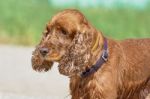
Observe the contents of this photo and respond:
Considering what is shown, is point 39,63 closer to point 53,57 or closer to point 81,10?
point 53,57

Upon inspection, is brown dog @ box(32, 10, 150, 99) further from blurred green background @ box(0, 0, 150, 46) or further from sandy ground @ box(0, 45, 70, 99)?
blurred green background @ box(0, 0, 150, 46)

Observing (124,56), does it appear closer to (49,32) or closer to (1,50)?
(49,32)

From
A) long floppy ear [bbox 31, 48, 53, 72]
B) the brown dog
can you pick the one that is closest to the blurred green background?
the brown dog

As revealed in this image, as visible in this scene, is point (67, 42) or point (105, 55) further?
point (105, 55)

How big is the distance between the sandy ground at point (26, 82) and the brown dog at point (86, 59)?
2671 mm

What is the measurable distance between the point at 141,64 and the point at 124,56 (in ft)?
1.09

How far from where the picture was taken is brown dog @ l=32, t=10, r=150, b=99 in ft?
29.5

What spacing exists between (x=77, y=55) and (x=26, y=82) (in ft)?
23.0

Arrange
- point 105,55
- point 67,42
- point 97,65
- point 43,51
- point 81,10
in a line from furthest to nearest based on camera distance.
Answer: point 81,10 < point 105,55 < point 97,65 < point 67,42 < point 43,51

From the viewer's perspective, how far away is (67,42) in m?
9.05

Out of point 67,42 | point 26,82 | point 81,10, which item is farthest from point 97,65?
point 81,10

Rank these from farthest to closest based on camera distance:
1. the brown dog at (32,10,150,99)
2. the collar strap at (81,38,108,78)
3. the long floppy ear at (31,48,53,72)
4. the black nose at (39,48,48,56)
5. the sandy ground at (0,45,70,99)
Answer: the sandy ground at (0,45,70,99), the long floppy ear at (31,48,53,72), the collar strap at (81,38,108,78), the brown dog at (32,10,150,99), the black nose at (39,48,48,56)

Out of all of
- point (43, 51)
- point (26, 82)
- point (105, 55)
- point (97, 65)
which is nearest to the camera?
point (43, 51)

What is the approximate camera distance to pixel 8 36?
77.6 feet
